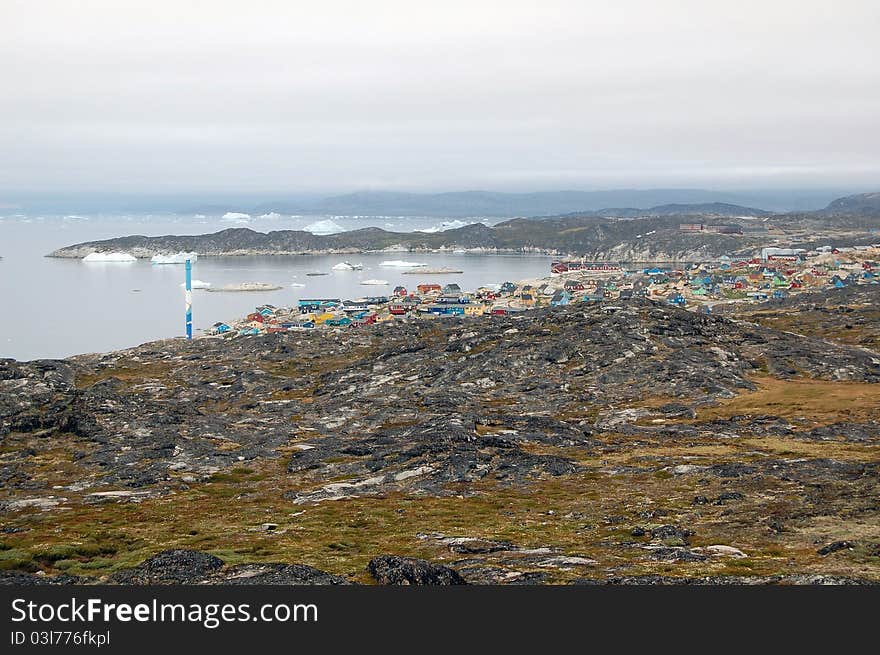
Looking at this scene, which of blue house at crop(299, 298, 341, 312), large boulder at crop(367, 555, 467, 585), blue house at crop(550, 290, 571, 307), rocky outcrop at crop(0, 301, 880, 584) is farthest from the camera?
blue house at crop(550, 290, 571, 307)

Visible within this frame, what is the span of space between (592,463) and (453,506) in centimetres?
1282

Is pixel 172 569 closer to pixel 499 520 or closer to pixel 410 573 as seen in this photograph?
pixel 410 573

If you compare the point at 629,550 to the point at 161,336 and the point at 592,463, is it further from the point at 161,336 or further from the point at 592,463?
the point at 161,336

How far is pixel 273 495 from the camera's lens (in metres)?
43.0

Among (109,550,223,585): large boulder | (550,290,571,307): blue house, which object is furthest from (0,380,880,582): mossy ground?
(550,290,571,307): blue house

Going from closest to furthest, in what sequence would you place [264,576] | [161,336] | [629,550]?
[264,576] → [629,550] → [161,336]

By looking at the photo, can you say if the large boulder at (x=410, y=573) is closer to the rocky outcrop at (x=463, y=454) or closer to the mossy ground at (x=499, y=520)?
the rocky outcrop at (x=463, y=454)

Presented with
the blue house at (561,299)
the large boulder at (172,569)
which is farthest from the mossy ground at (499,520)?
the blue house at (561,299)

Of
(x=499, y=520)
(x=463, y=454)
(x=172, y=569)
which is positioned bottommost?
(x=463, y=454)

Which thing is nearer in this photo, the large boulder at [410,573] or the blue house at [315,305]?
the large boulder at [410,573]

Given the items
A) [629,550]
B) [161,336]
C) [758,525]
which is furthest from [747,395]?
[161,336]

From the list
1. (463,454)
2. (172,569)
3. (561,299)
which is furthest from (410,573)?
(561,299)

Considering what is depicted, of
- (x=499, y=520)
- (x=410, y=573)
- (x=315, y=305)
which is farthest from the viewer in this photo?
(x=315, y=305)

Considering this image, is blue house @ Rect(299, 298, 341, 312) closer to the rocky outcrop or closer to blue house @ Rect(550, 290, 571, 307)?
blue house @ Rect(550, 290, 571, 307)
